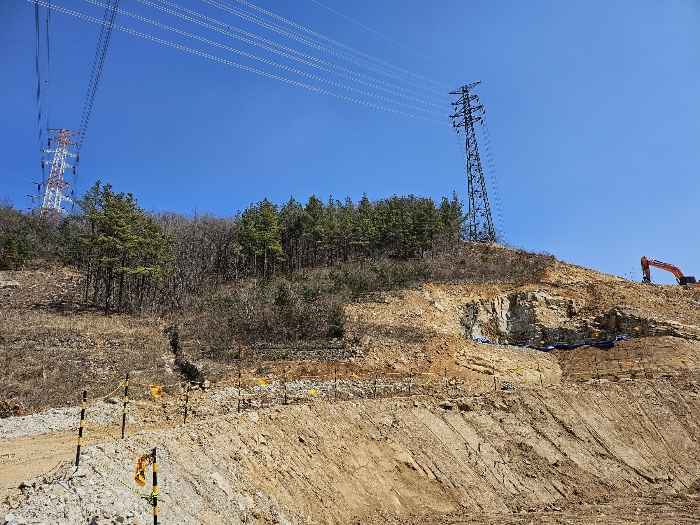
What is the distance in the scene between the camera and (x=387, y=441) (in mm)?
11391

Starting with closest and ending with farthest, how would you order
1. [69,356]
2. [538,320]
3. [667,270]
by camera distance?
[69,356] → [538,320] → [667,270]

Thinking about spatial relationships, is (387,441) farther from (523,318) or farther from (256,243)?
(256,243)

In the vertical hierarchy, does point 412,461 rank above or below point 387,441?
below

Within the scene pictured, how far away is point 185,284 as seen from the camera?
41.8 meters

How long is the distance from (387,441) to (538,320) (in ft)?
63.3

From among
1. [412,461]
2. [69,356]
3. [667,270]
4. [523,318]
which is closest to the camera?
[412,461]

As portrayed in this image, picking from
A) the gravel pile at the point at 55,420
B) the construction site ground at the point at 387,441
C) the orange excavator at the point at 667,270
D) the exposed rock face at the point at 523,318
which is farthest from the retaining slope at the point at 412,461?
the orange excavator at the point at 667,270

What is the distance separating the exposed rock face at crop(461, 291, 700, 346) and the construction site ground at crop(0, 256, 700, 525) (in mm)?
3992

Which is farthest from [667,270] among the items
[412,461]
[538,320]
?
[412,461]

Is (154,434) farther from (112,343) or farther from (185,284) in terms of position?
(185,284)

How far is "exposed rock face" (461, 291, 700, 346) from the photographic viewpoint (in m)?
26.1

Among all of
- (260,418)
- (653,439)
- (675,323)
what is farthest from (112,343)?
(675,323)

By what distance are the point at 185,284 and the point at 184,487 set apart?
3638 cm

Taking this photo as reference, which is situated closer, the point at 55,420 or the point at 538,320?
the point at 55,420
